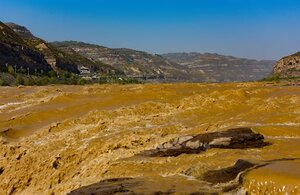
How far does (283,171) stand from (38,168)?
20235 millimetres

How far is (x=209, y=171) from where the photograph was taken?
21188mm

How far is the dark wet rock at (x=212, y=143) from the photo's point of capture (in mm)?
26938

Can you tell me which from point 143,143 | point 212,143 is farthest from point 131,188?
point 143,143

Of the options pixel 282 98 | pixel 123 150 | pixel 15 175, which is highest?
pixel 282 98

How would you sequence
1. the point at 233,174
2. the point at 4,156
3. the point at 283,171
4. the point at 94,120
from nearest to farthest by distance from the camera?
1. the point at 283,171
2. the point at 233,174
3. the point at 4,156
4. the point at 94,120

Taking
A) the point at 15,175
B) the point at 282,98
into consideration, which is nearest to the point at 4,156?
the point at 15,175

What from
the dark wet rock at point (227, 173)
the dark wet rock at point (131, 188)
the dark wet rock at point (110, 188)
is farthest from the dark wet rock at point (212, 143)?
the dark wet rock at point (110, 188)

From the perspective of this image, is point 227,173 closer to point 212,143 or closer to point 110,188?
point 110,188

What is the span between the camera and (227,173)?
20156 mm

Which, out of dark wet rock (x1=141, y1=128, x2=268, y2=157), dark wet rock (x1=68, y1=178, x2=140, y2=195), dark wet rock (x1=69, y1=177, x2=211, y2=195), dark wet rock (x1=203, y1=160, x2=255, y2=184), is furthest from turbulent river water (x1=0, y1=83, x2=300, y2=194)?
dark wet rock (x1=141, y1=128, x2=268, y2=157)

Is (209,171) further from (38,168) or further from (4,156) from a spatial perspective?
(4,156)

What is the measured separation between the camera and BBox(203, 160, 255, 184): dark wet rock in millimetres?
19578

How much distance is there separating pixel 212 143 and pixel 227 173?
6969 mm

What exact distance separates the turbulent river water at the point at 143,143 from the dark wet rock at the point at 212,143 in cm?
80
